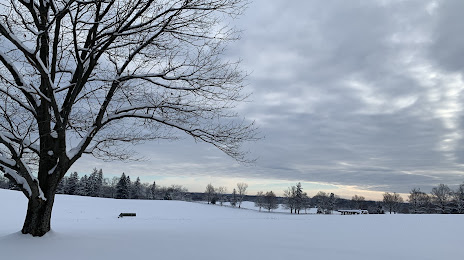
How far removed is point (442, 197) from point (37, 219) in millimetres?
86874

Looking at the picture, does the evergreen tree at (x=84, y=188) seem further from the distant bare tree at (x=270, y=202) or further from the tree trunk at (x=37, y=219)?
the tree trunk at (x=37, y=219)

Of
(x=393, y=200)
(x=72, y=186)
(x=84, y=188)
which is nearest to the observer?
(x=72, y=186)

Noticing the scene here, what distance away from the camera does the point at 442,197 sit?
236 feet

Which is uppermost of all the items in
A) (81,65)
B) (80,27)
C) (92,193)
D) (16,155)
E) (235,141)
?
Result: (80,27)

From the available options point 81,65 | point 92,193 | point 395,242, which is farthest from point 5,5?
point 92,193

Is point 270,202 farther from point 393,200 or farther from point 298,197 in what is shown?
point 393,200

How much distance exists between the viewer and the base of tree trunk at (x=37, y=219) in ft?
22.1

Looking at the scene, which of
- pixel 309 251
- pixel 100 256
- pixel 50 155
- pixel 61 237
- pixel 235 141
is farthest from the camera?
pixel 235 141

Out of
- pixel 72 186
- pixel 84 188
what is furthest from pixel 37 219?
pixel 84 188

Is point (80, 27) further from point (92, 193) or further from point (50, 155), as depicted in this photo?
point (92, 193)

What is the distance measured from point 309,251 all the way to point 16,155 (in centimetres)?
656

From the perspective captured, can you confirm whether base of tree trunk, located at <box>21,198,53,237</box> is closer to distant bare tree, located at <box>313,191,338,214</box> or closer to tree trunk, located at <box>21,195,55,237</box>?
tree trunk, located at <box>21,195,55,237</box>

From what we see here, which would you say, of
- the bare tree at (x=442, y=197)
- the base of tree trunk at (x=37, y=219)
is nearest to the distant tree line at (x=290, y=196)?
the bare tree at (x=442, y=197)

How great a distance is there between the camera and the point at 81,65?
6.67m
